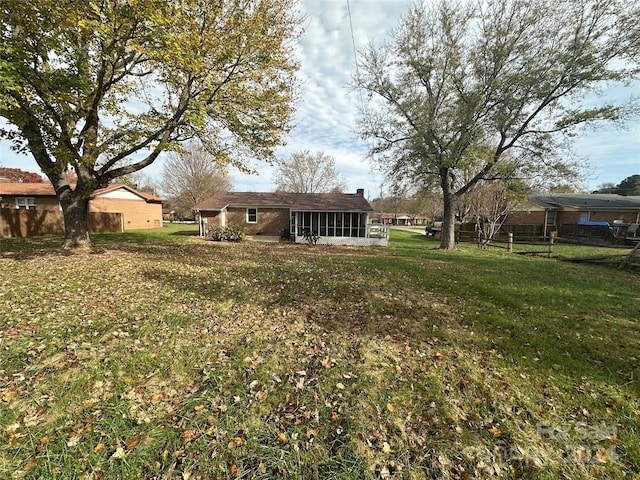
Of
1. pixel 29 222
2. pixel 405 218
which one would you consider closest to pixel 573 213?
pixel 405 218

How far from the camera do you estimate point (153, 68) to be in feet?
30.8

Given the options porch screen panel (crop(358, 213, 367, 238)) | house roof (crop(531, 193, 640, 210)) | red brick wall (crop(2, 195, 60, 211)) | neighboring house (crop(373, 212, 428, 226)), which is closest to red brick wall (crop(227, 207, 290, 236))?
porch screen panel (crop(358, 213, 367, 238))

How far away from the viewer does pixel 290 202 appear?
22.3 m

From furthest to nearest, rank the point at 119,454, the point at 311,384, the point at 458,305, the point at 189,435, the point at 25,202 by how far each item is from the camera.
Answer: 1. the point at 25,202
2. the point at 458,305
3. the point at 311,384
4. the point at 189,435
5. the point at 119,454

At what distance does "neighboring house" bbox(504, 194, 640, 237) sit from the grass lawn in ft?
78.0

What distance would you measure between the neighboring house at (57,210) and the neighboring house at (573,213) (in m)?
36.7

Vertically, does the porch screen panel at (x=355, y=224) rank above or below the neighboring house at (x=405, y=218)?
below

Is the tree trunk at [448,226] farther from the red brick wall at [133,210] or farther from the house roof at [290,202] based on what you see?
the red brick wall at [133,210]

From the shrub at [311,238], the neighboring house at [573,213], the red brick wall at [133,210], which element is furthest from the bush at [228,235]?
the neighboring house at [573,213]

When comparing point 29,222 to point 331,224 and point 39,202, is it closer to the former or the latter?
point 39,202

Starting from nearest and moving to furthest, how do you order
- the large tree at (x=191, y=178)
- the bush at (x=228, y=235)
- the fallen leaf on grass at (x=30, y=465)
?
the fallen leaf on grass at (x=30, y=465) < the bush at (x=228, y=235) < the large tree at (x=191, y=178)

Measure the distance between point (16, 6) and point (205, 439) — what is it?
31.9 feet

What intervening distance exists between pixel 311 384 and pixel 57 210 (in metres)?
25.0

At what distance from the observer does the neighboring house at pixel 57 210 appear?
16188mm
